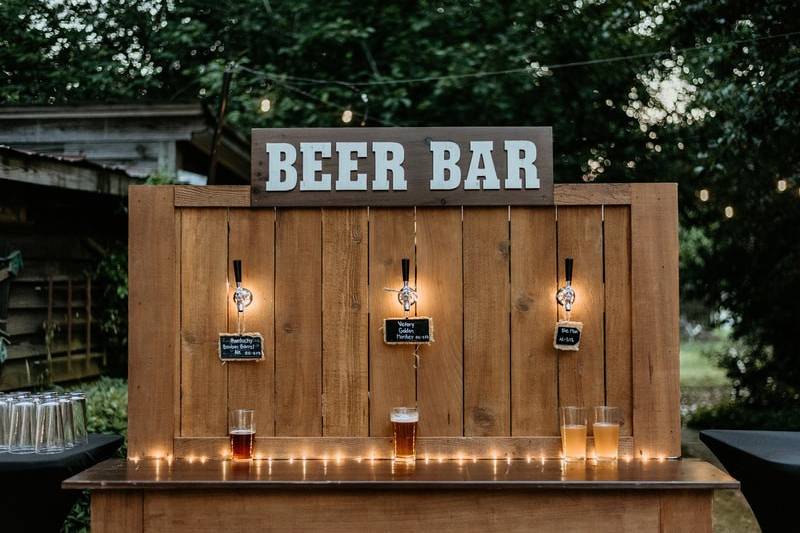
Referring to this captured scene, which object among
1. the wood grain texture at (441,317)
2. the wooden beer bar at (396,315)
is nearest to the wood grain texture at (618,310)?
the wooden beer bar at (396,315)

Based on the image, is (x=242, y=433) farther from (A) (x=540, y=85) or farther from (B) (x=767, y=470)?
(A) (x=540, y=85)

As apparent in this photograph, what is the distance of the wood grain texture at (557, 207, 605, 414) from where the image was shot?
10.8 feet

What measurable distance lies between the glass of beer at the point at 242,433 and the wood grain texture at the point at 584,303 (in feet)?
4.12

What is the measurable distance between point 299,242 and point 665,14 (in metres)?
6.54

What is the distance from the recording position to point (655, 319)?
327 cm

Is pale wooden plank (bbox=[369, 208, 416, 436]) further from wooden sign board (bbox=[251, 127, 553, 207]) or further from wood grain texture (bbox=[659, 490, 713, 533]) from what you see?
wood grain texture (bbox=[659, 490, 713, 533])

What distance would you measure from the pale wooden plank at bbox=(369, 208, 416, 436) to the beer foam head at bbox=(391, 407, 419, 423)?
11 centimetres

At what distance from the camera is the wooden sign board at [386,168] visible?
10.8 feet

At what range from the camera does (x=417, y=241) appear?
3334 mm

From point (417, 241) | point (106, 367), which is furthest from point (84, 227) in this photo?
point (417, 241)

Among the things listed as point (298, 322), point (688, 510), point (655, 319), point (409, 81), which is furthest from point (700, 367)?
point (298, 322)

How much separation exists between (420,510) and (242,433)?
0.77m

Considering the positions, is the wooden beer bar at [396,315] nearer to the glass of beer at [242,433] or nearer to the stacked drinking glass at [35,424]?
the glass of beer at [242,433]

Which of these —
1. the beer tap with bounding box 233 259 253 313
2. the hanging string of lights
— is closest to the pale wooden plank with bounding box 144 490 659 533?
the beer tap with bounding box 233 259 253 313
